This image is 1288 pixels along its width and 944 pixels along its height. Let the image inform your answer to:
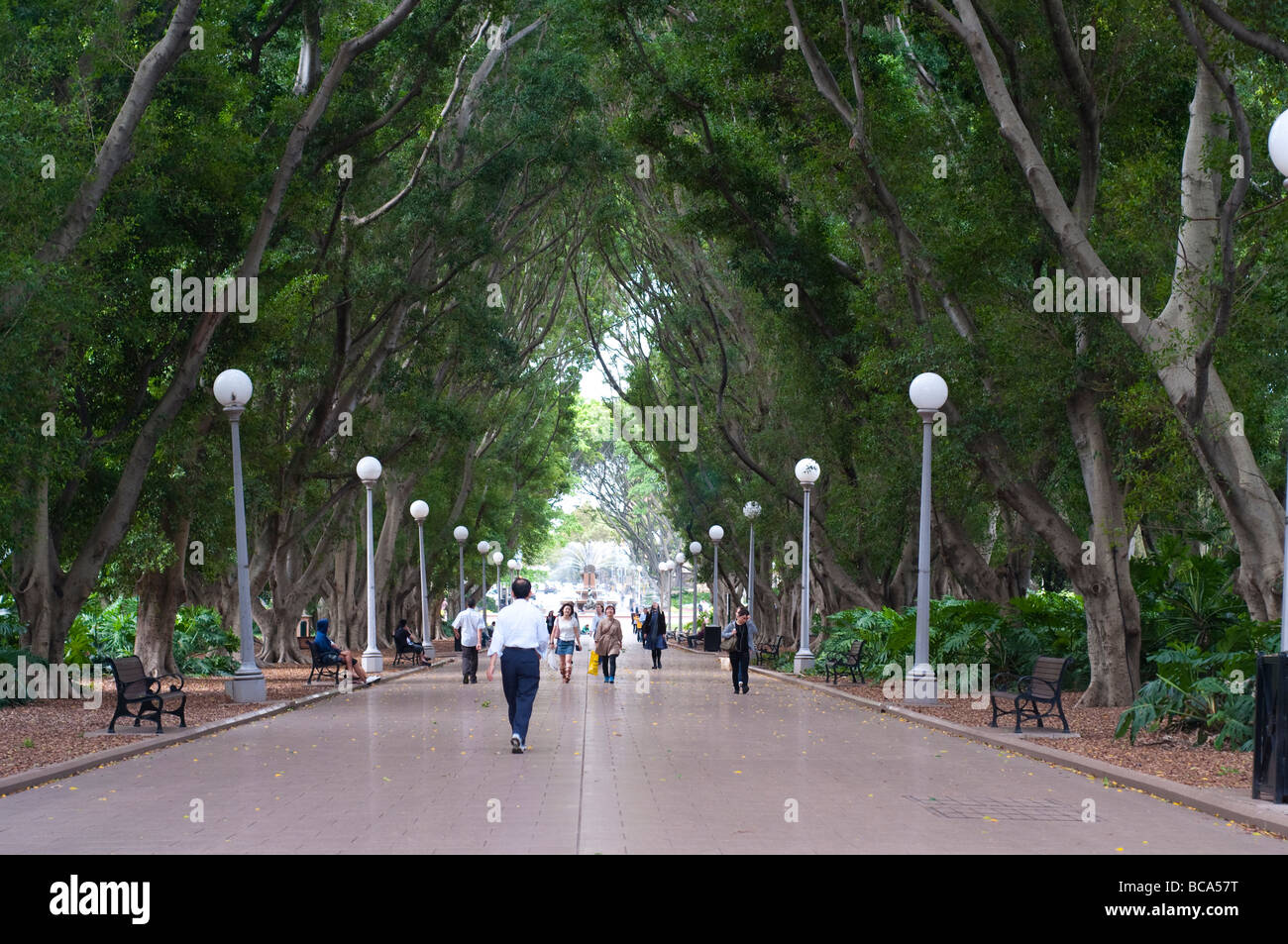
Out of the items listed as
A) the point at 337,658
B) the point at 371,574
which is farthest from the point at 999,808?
the point at 371,574

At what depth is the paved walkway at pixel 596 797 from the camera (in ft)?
27.8

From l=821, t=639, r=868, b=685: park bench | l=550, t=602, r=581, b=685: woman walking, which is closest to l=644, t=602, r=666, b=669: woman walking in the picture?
A: l=550, t=602, r=581, b=685: woman walking

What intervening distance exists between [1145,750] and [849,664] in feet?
43.2

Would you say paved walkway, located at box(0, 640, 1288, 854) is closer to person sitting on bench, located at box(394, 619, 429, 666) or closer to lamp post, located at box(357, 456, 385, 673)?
lamp post, located at box(357, 456, 385, 673)

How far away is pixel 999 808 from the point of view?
10141 mm

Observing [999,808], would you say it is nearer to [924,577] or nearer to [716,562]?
[924,577]

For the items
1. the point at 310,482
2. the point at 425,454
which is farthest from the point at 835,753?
the point at 425,454

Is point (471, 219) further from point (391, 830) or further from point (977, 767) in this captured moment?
point (391, 830)

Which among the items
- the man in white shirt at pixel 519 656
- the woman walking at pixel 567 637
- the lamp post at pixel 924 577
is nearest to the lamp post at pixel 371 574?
the woman walking at pixel 567 637

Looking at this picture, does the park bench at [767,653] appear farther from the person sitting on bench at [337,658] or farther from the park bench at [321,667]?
the park bench at [321,667]

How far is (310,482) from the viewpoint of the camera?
31.5 meters

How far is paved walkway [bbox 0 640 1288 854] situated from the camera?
848 cm

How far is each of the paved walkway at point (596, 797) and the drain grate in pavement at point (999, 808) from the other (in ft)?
0.10

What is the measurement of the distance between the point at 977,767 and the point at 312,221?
16.1m
